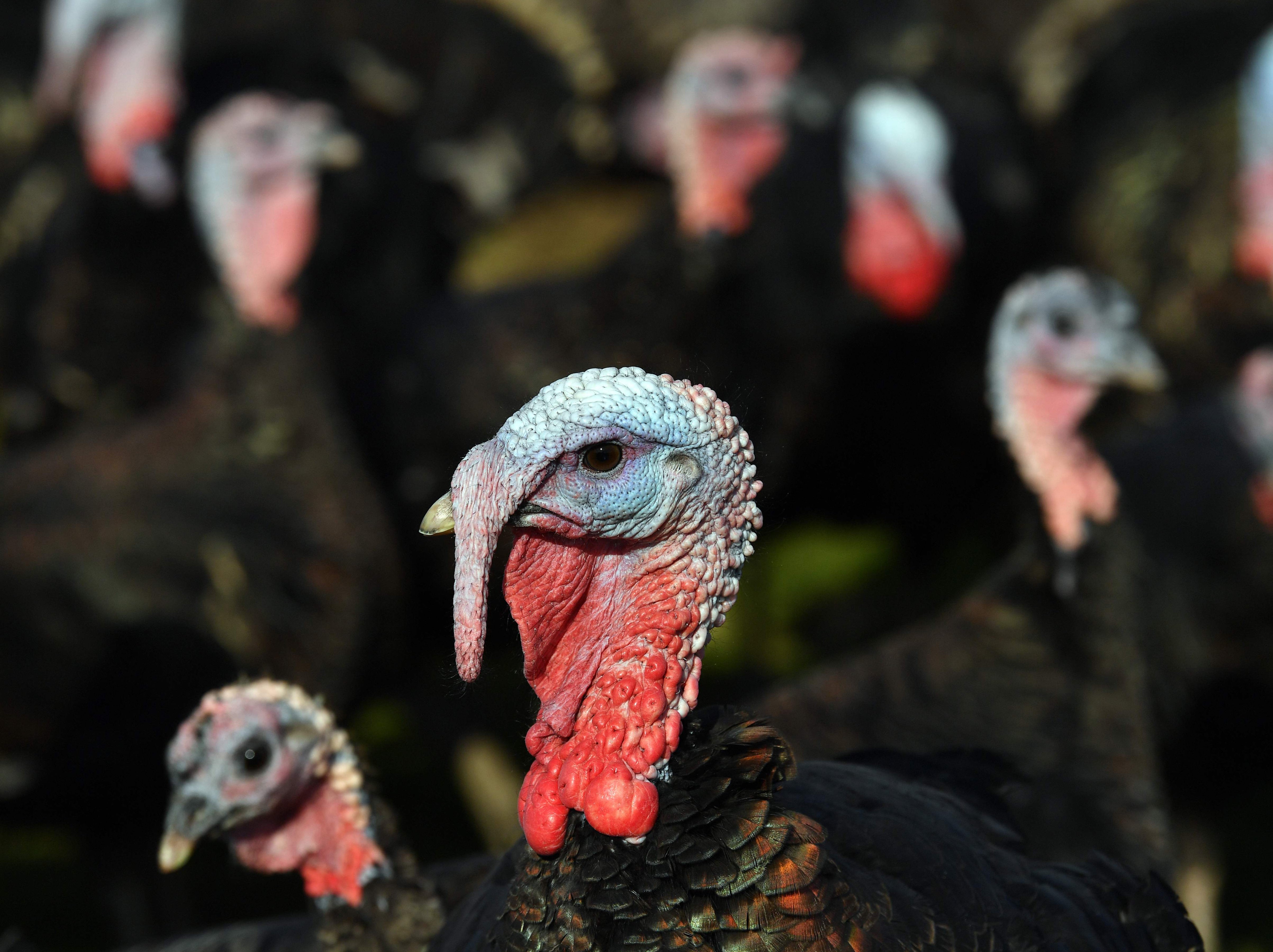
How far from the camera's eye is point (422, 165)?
652 cm

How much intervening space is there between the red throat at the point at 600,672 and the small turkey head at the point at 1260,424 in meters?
2.39

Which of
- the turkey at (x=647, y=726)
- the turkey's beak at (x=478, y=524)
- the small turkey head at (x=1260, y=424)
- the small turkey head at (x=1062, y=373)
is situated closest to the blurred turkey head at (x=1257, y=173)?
the small turkey head at (x=1260, y=424)

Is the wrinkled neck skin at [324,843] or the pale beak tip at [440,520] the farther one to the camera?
the wrinkled neck skin at [324,843]

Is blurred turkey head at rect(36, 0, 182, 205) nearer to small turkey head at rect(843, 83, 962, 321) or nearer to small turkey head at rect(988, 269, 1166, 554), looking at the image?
small turkey head at rect(843, 83, 962, 321)

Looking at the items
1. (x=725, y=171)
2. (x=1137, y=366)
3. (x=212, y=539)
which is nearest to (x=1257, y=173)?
(x=725, y=171)

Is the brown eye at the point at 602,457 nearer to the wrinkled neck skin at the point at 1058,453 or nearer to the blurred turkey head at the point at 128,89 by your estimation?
the wrinkled neck skin at the point at 1058,453

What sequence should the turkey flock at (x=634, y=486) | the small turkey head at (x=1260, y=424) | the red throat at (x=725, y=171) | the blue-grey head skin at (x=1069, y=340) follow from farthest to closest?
the red throat at (x=725, y=171)
the small turkey head at (x=1260, y=424)
the blue-grey head skin at (x=1069, y=340)
the turkey flock at (x=634, y=486)

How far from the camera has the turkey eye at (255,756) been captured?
247 cm

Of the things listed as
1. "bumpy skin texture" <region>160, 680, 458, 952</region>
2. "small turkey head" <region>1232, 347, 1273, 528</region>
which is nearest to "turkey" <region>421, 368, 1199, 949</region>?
"bumpy skin texture" <region>160, 680, 458, 952</region>

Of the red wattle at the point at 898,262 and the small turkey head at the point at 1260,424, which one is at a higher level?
the red wattle at the point at 898,262

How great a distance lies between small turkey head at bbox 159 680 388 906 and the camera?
8.13 feet

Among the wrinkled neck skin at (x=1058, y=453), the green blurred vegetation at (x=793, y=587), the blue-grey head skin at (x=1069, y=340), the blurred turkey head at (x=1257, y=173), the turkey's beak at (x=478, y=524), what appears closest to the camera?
the turkey's beak at (x=478, y=524)

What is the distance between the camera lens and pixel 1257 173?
16.7ft

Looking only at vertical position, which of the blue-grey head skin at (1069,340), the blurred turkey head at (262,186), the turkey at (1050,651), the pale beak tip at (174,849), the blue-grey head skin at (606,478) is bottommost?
the turkey at (1050,651)
